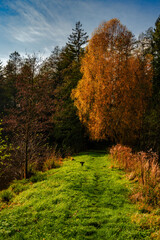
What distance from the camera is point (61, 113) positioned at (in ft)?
58.6

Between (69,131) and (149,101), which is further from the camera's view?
(69,131)

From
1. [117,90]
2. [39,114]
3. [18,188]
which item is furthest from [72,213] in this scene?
[117,90]

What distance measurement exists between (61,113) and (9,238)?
1455 centimetres

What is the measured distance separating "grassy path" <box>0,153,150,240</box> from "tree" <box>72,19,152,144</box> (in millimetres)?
6641

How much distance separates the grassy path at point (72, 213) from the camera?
372 cm

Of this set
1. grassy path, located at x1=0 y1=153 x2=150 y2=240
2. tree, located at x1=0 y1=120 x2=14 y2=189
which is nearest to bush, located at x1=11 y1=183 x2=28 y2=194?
grassy path, located at x1=0 y1=153 x2=150 y2=240

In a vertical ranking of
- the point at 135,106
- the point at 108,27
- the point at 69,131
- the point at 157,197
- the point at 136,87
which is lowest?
the point at 157,197

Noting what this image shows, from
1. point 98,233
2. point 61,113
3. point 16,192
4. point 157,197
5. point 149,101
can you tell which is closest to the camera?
point 98,233

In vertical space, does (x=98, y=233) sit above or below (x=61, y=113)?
below

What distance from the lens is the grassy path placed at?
3716mm

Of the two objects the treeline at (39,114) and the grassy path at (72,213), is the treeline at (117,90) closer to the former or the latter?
the treeline at (39,114)

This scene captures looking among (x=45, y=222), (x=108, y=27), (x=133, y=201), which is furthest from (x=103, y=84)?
(x=45, y=222)

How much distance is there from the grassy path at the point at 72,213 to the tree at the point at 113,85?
664 cm

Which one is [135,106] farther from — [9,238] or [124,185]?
[9,238]
